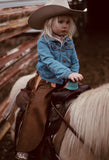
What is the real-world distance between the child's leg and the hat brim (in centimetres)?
71

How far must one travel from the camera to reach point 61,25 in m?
1.89

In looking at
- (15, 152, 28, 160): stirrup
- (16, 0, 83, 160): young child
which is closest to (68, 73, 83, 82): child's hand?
(16, 0, 83, 160): young child

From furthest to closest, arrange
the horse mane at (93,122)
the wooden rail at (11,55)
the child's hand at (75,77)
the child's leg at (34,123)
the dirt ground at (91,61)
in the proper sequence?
the wooden rail at (11,55) < the dirt ground at (91,61) < the child's leg at (34,123) < the child's hand at (75,77) < the horse mane at (93,122)

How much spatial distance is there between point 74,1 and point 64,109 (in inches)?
300

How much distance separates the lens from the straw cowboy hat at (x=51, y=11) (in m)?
1.83

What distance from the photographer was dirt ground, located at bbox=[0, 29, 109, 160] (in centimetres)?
309

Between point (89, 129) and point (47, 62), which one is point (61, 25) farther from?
point (89, 129)

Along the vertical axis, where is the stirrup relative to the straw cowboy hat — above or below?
below

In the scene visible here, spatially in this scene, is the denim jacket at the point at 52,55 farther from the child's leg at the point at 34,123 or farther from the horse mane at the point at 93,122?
the horse mane at the point at 93,122

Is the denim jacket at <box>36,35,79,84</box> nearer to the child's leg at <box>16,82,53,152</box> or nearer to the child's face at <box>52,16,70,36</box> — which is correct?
the child's face at <box>52,16,70,36</box>

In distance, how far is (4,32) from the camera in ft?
11.5

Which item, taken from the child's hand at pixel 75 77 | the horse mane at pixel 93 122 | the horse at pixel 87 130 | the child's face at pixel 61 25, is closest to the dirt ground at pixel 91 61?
the horse at pixel 87 130

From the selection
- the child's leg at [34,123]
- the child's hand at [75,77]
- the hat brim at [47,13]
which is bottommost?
the child's leg at [34,123]

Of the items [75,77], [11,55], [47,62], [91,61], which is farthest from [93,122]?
[91,61]
